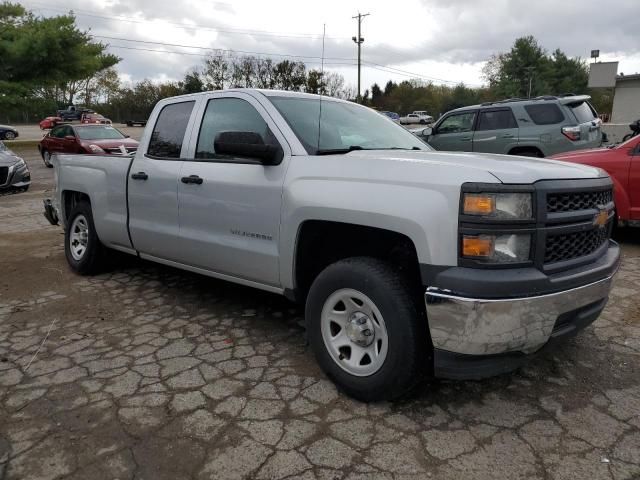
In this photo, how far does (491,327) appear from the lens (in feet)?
8.16

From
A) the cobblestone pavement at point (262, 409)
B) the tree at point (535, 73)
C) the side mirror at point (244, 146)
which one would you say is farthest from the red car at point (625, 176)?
the tree at point (535, 73)

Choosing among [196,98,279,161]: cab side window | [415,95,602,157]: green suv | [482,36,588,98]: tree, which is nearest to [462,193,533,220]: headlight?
[196,98,279,161]: cab side window

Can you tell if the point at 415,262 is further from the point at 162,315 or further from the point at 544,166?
the point at 162,315

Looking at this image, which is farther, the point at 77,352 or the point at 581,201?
the point at 77,352

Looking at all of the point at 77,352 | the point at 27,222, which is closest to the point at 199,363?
the point at 77,352

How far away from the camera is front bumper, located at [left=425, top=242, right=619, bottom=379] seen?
8.13 feet

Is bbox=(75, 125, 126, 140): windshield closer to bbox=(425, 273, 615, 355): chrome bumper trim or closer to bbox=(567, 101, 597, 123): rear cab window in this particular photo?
bbox=(567, 101, 597, 123): rear cab window

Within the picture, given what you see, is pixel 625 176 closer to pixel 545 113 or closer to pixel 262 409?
pixel 545 113

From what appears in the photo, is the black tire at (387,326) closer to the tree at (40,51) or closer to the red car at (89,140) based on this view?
A: the red car at (89,140)

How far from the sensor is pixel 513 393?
10.2 ft

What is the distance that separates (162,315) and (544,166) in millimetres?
3153

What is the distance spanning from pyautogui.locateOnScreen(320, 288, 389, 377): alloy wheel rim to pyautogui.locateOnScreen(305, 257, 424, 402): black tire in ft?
0.11

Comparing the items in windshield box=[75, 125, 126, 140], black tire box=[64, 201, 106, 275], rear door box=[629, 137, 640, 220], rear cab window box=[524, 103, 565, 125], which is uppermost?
rear cab window box=[524, 103, 565, 125]

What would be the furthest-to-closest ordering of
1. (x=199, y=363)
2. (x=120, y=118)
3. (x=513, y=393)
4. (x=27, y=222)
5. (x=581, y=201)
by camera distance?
(x=120, y=118), (x=27, y=222), (x=199, y=363), (x=513, y=393), (x=581, y=201)
